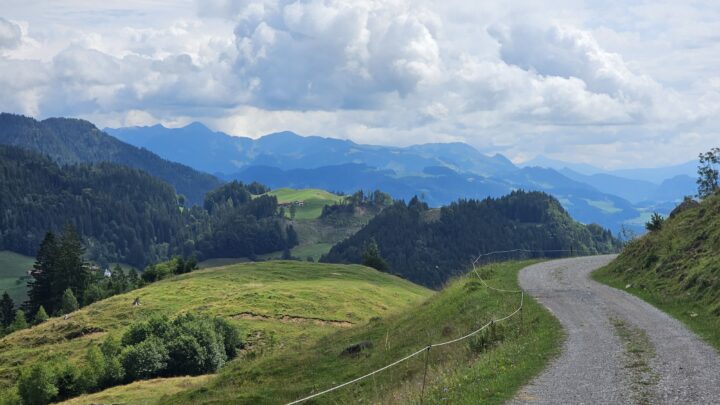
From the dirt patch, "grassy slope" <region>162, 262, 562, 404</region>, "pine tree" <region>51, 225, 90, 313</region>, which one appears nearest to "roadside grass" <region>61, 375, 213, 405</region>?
"grassy slope" <region>162, 262, 562, 404</region>

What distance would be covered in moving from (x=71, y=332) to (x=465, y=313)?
56627mm

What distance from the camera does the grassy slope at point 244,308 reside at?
72000mm

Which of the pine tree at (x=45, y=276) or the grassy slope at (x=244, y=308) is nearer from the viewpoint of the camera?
the grassy slope at (x=244, y=308)

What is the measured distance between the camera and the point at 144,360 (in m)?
61.6

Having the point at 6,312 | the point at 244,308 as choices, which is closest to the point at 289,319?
the point at 244,308

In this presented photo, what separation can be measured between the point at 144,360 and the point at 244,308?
1974 cm

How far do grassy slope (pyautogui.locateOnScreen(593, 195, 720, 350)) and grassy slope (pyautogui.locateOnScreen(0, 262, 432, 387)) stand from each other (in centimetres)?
2044

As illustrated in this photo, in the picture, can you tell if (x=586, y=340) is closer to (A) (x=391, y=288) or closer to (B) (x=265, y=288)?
(B) (x=265, y=288)

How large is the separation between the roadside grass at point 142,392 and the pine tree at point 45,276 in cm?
11233

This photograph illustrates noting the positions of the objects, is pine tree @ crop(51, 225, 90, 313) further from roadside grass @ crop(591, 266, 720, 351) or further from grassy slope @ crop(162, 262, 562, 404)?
roadside grass @ crop(591, 266, 720, 351)

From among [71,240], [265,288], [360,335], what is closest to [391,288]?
[265,288]

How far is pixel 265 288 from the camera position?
93000mm

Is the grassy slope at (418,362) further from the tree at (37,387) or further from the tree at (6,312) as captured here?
the tree at (6,312)

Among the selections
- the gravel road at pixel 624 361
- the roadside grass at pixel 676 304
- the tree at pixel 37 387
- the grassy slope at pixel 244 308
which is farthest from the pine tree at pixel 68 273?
the gravel road at pixel 624 361
